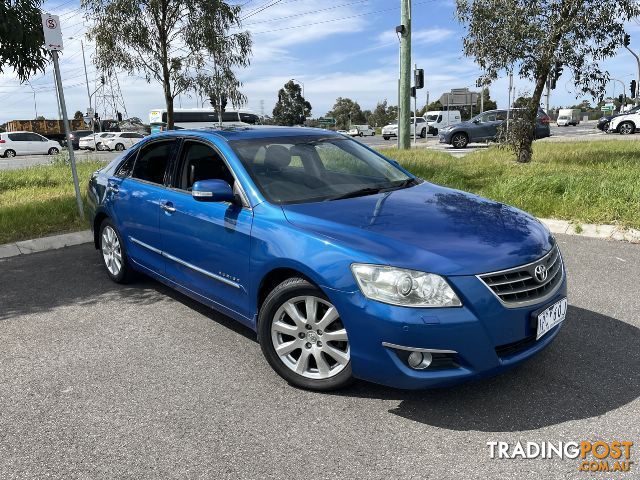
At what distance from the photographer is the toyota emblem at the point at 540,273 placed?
2.88 meters

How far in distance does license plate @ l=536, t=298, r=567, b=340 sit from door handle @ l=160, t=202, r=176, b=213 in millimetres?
2639

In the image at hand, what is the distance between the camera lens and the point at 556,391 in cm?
303

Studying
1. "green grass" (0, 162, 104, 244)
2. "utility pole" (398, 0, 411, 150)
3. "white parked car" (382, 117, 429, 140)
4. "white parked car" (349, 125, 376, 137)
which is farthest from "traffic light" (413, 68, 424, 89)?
"white parked car" (349, 125, 376, 137)

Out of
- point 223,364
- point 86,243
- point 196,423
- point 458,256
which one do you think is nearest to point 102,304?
point 223,364

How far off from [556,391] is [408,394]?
819mm

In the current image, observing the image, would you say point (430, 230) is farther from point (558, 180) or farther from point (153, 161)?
point (558, 180)

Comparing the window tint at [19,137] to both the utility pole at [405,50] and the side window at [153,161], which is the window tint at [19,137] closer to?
the utility pole at [405,50]

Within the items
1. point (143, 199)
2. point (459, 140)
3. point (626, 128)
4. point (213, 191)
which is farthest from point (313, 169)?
point (626, 128)

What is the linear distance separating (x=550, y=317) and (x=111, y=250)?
4.00 meters

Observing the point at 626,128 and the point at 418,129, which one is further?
the point at 418,129

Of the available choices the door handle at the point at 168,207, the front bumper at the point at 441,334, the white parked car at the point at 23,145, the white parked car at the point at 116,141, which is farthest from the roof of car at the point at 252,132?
the white parked car at the point at 116,141

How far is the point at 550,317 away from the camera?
116 inches

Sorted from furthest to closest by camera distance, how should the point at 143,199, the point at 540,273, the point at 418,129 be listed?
1. the point at 418,129
2. the point at 143,199
3. the point at 540,273

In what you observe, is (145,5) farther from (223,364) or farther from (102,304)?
(223,364)
